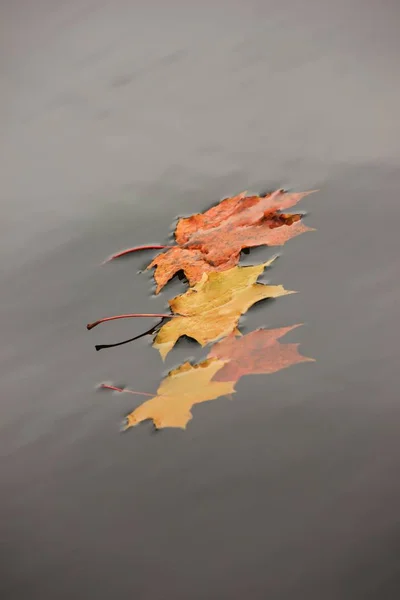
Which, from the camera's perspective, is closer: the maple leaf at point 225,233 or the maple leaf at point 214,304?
the maple leaf at point 214,304

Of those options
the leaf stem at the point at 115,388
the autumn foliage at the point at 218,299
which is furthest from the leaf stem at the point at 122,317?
the leaf stem at the point at 115,388

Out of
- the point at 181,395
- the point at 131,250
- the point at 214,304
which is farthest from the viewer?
the point at 131,250

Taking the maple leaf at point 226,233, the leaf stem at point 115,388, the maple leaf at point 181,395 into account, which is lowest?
the maple leaf at point 181,395

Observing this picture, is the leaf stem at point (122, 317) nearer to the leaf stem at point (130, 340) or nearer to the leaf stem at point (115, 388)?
the leaf stem at point (130, 340)

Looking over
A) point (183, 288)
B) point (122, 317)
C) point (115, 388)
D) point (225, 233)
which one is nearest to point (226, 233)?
point (225, 233)

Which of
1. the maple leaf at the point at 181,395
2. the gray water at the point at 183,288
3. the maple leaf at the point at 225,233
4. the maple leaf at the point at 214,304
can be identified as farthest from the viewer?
the maple leaf at the point at 225,233

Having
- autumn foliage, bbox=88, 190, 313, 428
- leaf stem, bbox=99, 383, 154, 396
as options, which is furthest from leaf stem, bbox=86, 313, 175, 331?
leaf stem, bbox=99, 383, 154, 396

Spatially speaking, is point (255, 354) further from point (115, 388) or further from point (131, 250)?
point (131, 250)

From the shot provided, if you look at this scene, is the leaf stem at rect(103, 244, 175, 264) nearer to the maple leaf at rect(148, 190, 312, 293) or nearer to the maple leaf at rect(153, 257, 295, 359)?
the maple leaf at rect(148, 190, 312, 293)
